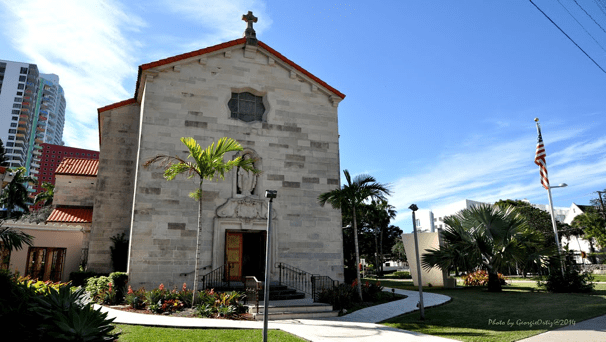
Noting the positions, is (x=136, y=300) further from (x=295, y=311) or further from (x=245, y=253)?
(x=245, y=253)

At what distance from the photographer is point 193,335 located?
8.88 metres

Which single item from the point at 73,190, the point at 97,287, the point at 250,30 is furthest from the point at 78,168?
the point at 250,30

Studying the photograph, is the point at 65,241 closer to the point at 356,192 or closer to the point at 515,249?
the point at 356,192

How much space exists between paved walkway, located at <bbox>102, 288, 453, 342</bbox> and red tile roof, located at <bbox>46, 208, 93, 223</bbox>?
9.59 meters

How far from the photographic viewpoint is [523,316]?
11.2 m

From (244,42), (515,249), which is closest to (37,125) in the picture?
(244,42)

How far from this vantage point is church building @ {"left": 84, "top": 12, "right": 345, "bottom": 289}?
1586 centimetres

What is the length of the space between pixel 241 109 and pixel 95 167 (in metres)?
11.7

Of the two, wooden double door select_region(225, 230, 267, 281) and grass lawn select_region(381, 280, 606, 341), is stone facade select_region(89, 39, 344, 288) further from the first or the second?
grass lawn select_region(381, 280, 606, 341)

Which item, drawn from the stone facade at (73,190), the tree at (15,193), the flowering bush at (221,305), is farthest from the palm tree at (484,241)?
the tree at (15,193)

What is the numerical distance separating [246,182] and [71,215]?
11074mm

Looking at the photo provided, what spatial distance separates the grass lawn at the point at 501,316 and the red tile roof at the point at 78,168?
2000 cm

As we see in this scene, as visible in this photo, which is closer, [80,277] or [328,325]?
[328,325]

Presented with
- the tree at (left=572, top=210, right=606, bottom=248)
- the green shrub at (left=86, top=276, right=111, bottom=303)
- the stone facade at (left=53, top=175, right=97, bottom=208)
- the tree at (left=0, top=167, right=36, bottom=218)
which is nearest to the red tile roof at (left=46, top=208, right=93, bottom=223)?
the stone facade at (left=53, top=175, right=97, bottom=208)
